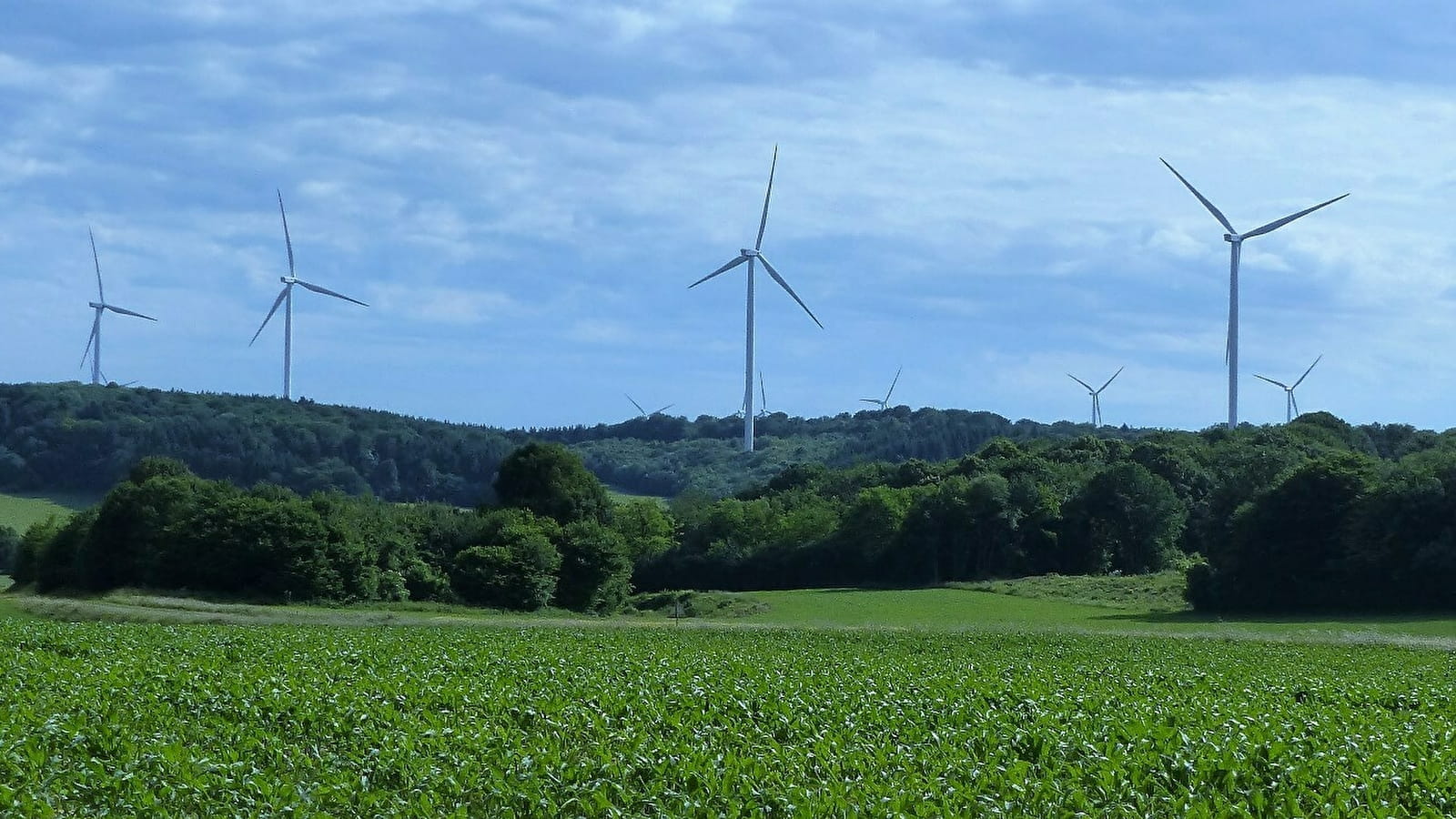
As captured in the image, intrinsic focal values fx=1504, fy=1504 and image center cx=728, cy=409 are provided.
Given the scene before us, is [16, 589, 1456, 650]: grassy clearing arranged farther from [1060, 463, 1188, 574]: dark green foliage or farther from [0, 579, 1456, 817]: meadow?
[1060, 463, 1188, 574]: dark green foliage

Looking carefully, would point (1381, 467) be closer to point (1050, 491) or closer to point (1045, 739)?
point (1050, 491)

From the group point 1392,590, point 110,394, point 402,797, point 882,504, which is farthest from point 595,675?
point 110,394

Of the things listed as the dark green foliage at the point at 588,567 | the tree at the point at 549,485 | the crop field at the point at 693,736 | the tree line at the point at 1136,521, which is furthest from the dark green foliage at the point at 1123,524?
the crop field at the point at 693,736

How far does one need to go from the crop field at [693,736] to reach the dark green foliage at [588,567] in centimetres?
4824

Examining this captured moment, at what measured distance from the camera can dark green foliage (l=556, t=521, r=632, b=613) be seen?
8550 centimetres

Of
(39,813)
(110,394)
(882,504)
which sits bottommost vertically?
(39,813)

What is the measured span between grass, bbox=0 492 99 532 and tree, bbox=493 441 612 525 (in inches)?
3055

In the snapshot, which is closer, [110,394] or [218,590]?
[218,590]

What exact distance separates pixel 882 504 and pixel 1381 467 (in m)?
41.6

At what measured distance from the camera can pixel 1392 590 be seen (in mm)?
80500

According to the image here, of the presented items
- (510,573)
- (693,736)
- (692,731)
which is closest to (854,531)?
(510,573)

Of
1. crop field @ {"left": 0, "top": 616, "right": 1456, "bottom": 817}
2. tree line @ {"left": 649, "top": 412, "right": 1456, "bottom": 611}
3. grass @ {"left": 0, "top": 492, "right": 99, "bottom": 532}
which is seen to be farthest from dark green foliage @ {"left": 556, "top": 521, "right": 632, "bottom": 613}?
grass @ {"left": 0, "top": 492, "right": 99, "bottom": 532}

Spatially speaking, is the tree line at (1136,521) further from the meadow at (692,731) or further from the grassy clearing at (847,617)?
the meadow at (692,731)

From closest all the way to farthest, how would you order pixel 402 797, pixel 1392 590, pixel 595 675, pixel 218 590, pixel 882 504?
pixel 402 797 < pixel 595 675 < pixel 218 590 < pixel 1392 590 < pixel 882 504
